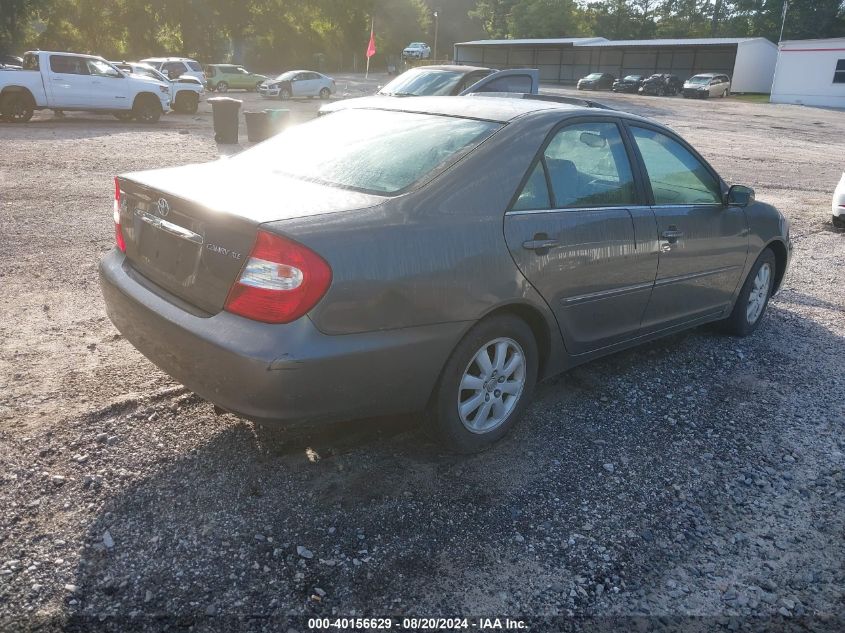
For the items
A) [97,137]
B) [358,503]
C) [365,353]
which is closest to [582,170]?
[365,353]

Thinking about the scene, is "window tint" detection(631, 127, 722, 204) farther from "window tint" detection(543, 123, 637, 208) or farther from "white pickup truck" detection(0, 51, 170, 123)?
"white pickup truck" detection(0, 51, 170, 123)

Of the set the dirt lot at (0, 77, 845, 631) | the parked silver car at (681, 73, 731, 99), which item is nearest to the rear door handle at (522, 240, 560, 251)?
the dirt lot at (0, 77, 845, 631)

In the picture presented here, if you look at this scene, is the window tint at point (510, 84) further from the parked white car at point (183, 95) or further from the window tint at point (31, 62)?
the parked white car at point (183, 95)

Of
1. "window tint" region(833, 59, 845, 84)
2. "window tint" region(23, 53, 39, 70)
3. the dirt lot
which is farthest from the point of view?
"window tint" region(833, 59, 845, 84)

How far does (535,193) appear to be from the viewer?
3.43m

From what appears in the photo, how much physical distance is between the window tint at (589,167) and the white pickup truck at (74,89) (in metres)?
17.6

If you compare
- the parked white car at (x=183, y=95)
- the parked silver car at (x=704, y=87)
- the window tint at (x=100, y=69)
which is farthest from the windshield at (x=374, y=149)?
the parked silver car at (x=704, y=87)

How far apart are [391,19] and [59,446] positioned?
78.8 m

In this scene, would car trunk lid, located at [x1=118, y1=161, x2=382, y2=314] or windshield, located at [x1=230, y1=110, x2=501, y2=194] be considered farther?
windshield, located at [x1=230, y1=110, x2=501, y2=194]

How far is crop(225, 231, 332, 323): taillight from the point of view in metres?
2.65

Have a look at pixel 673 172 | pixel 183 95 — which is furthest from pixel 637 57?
pixel 673 172

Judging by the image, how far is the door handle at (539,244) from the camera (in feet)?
10.8

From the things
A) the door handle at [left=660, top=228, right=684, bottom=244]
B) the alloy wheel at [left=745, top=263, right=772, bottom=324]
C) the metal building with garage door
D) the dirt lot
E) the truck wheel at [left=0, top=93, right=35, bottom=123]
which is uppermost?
the metal building with garage door

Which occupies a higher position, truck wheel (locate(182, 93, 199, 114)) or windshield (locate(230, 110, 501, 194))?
windshield (locate(230, 110, 501, 194))
